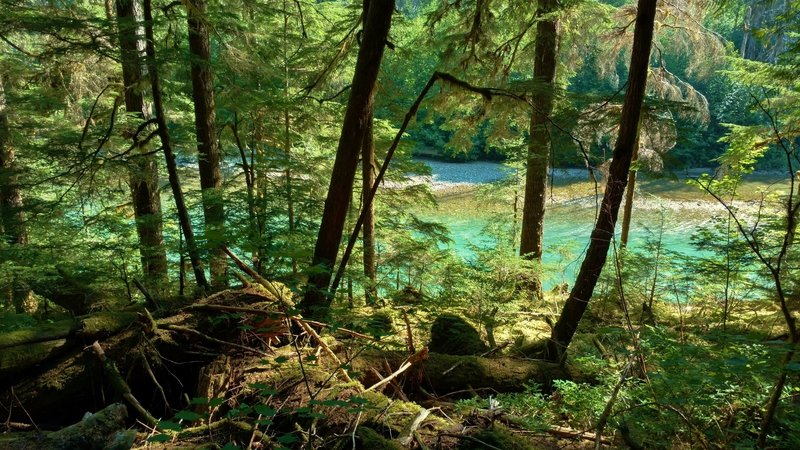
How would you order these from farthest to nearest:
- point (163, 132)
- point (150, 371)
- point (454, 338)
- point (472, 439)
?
1. point (163, 132)
2. point (454, 338)
3. point (150, 371)
4. point (472, 439)

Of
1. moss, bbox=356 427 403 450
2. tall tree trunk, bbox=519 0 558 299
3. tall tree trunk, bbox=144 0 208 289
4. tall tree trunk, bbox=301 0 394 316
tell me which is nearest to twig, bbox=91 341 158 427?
moss, bbox=356 427 403 450

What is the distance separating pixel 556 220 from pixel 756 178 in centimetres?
1627

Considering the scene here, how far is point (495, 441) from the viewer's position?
91.0 inches

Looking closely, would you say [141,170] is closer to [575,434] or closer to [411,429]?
[411,429]

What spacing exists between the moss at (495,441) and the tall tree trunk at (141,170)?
4.32 meters

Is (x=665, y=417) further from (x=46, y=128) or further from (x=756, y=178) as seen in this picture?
(x=756, y=178)

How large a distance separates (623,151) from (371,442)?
3.34 meters

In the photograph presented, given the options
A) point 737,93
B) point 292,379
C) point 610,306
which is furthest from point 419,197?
point 737,93

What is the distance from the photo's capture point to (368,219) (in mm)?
6801

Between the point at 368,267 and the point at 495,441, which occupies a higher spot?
the point at 495,441

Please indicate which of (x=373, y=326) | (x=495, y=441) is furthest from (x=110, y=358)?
(x=495, y=441)

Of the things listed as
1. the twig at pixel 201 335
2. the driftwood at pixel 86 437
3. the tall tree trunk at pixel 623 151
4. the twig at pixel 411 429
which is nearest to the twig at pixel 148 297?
the twig at pixel 201 335

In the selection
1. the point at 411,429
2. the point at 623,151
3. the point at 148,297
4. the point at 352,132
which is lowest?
the point at 411,429

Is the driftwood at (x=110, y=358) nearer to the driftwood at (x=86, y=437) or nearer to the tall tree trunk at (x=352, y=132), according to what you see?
the driftwood at (x=86, y=437)
